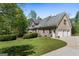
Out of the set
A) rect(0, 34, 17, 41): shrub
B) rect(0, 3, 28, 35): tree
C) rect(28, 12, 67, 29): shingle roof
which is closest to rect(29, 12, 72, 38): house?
rect(28, 12, 67, 29): shingle roof

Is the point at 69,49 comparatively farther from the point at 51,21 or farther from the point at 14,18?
the point at 14,18

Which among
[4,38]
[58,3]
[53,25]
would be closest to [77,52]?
[53,25]

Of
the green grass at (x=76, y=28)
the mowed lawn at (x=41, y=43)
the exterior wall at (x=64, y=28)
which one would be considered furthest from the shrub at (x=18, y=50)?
the green grass at (x=76, y=28)

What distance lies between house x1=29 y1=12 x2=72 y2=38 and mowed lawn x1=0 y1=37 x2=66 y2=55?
82mm

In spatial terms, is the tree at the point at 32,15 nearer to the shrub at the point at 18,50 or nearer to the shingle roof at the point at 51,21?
the shingle roof at the point at 51,21

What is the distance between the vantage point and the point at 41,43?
3055 mm

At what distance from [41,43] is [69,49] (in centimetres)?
36

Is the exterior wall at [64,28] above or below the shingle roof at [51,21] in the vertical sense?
below

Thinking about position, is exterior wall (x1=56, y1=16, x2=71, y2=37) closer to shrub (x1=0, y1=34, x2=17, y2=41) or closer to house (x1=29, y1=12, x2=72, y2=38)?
house (x1=29, y1=12, x2=72, y2=38)

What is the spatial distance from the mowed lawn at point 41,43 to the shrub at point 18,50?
4cm

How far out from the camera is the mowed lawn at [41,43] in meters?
3.02

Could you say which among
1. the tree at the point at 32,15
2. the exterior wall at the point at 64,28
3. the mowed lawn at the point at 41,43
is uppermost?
the tree at the point at 32,15

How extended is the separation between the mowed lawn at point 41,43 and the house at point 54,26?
0.08 meters

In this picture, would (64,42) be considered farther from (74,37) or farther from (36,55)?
(36,55)
